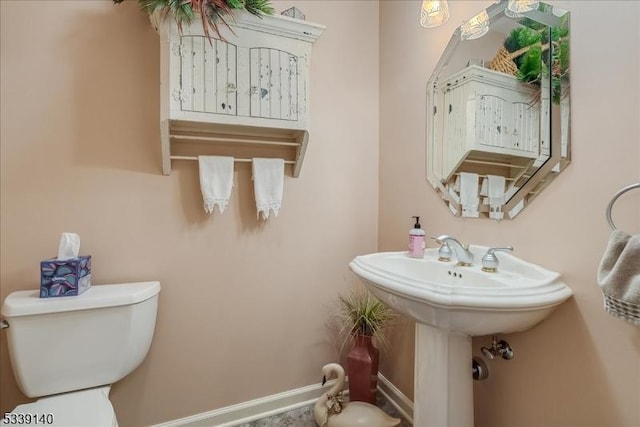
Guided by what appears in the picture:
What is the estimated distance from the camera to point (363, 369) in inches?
61.0

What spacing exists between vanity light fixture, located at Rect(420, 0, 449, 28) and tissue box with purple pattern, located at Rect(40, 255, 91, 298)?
1.67m

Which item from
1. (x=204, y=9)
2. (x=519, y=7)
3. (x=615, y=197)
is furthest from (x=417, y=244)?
(x=204, y=9)

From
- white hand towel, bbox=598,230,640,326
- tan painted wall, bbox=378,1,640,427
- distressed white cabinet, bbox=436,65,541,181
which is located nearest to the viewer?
white hand towel, bbox=598,230,640,326

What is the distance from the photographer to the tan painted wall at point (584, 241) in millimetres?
811

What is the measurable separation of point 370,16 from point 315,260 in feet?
4.70

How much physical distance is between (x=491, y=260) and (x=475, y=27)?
0.90 metres

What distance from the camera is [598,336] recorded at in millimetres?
868

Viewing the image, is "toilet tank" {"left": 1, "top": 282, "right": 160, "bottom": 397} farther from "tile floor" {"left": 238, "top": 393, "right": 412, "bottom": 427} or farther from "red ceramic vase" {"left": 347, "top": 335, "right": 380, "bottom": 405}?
"red ceramic vase" {"left": 347, "top": 335, "right": 380, "bottom": 405}

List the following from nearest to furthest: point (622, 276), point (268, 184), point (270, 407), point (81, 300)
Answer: point (622, 276), point (81, 300), point (268, 184), point (270, 407)

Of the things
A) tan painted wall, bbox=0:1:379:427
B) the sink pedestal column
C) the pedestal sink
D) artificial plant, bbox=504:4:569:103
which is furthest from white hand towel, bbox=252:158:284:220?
artificial plant, bbox=504:4:569:103

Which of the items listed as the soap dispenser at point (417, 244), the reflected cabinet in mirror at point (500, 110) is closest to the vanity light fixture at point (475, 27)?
the reflected cabinet in mirror at point (500, 110)

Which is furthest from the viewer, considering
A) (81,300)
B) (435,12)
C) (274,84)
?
(274,84)

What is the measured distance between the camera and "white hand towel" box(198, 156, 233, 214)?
1.40 meters

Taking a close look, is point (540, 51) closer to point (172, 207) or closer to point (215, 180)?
point (215, 180)
